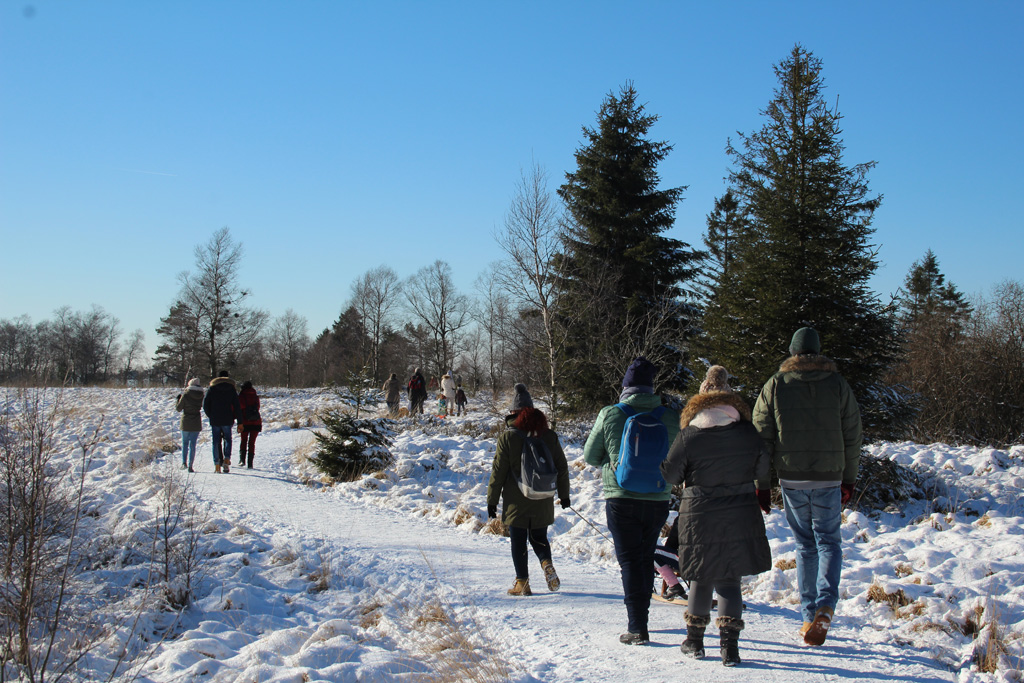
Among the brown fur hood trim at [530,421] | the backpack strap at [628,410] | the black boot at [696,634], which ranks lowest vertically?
the black boot at [696,634]

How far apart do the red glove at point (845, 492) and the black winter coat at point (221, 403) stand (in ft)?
37.4

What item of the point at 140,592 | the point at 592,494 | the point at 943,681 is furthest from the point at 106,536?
the point at 943,681

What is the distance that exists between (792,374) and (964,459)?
802cm

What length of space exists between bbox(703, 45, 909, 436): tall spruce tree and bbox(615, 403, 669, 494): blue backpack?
537cm

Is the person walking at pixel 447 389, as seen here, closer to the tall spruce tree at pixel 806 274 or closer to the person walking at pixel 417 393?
the person walking at pixel 417 393

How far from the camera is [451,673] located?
4082 mm

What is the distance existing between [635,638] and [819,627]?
4.45ft

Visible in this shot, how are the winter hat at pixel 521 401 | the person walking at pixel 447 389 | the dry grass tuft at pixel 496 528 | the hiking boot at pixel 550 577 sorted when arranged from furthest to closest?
the person walking at pixel 447 389 → the dry grass tuft at pixel 496 528 → the winter hat at pixel 521 401 → the hiking boot at pixel 550 577

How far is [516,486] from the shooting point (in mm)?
5852

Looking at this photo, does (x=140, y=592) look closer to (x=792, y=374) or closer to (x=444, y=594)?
(x=444, y=594)

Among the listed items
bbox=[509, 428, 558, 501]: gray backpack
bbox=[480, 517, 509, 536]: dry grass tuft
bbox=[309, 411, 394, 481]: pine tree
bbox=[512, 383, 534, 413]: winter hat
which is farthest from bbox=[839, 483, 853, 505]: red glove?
bbox=[309, 411, 394, 481]: pine tree

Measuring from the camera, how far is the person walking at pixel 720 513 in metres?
3.98

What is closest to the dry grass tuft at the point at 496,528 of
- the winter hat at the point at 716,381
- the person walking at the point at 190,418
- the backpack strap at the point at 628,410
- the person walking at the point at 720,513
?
the backpack strap at the point at 628,410

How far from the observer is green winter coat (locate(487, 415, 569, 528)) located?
5785mm
